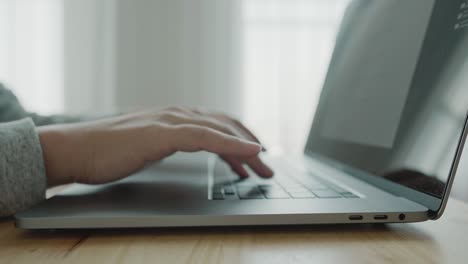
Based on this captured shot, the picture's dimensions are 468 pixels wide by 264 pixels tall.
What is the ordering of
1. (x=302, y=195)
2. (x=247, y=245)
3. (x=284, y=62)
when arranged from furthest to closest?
(x=284, y=62) → (x=302, y=195) → (x=247, y=245)

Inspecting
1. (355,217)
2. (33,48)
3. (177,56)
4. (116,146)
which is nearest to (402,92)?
(355,217)

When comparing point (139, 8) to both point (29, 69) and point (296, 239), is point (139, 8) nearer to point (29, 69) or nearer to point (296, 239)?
point (29, 69)

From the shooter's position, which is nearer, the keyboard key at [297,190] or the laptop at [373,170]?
the laptop at [373,170]

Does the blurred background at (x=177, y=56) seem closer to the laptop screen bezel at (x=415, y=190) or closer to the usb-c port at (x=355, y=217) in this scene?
the laptop screen bezel at (x=415, y=190)

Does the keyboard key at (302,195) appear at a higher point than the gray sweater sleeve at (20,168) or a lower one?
lower

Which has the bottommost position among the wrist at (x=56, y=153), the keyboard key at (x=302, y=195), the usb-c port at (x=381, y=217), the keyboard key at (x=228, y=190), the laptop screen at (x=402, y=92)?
the keyboard key at (x=228, y=190)

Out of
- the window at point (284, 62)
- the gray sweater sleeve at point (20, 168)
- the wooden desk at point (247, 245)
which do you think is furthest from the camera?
the window at point (284, 62)

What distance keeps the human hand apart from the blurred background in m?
1.60

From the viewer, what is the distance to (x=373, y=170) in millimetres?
488

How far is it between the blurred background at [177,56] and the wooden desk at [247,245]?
1718 millimetres

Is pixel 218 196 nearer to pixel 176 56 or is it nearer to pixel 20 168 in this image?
pixel 20 168

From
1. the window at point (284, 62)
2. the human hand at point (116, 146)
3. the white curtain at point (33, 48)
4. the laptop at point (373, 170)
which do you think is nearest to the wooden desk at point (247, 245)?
the laptop at point (373, 170)

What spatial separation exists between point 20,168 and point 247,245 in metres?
0.24

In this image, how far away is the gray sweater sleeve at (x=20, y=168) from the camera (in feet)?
1.26
